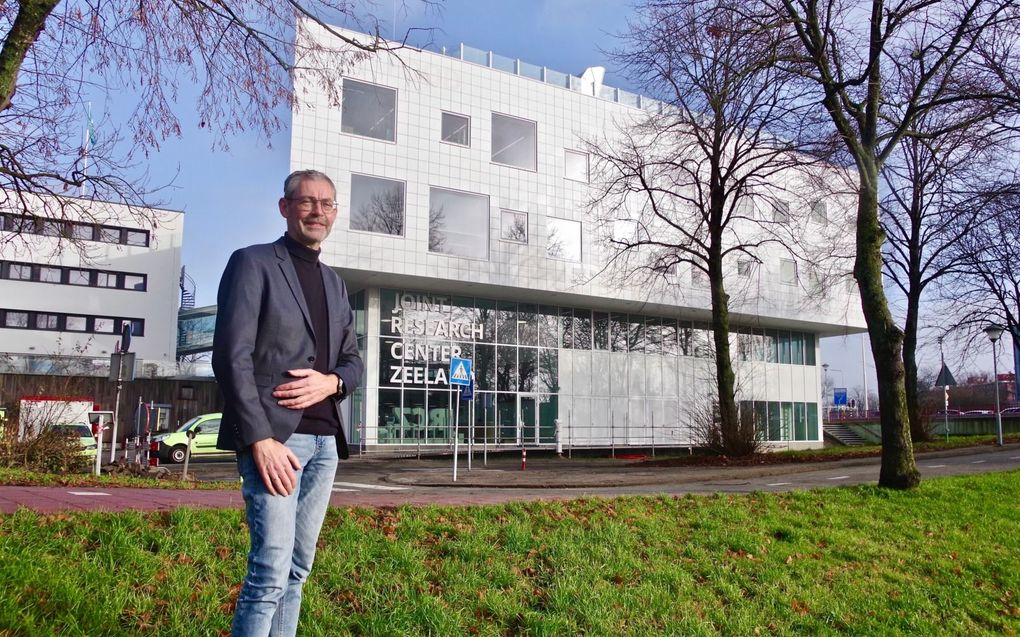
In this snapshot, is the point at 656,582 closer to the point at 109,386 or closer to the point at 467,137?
the point at 467,137

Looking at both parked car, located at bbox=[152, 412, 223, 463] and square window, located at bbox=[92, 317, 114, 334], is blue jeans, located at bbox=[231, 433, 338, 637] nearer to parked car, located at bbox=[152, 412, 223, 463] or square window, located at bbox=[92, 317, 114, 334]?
parked car, located at bbox=[152, 412, 223, 463]

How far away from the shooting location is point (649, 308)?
3391 centimetres

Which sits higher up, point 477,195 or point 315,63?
point 477,195

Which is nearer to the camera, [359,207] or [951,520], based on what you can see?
[951,520]

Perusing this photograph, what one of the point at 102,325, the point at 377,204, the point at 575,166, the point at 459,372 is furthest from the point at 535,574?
the point at 102,325

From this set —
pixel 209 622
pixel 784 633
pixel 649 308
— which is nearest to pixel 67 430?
pixel 209 622

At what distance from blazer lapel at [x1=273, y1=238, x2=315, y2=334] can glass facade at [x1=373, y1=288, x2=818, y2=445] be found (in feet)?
69.6

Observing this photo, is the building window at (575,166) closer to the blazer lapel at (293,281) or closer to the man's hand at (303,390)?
the blazer lapel at (293,281)

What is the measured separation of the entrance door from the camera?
3055 centimetres

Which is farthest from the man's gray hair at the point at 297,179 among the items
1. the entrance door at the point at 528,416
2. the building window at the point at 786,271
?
the building window at the point at 786,271

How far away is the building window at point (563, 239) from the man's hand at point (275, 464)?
89.2ft

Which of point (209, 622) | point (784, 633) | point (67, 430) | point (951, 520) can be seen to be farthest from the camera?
point (67, 430)

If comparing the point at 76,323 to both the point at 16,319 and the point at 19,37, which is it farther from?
the point at 19,37

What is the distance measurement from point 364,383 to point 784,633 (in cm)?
2368
